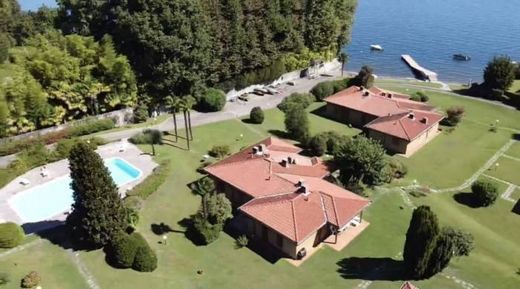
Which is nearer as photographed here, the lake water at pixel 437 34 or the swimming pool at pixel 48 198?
the swimming pool at pixel 48 198

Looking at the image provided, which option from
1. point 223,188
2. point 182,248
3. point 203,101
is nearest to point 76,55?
point 203,101

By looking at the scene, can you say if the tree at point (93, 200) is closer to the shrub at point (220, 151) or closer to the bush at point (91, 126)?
the shrub at point (220, 151)

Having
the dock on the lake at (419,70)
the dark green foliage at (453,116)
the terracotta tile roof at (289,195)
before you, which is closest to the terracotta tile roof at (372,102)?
the dark green foliage at (453,116)

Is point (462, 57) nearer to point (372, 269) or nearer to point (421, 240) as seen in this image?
point (372, 269)

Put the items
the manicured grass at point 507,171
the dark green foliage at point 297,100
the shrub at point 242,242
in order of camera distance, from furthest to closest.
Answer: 1. the dark green foliage at point 297,100
2. the manicured grass at point 507,171
3. the shrub at point 242,242

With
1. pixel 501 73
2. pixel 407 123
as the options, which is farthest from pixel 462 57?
pixel 407 123

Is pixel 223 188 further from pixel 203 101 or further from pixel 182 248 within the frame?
pixel 203 101
